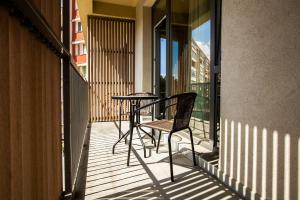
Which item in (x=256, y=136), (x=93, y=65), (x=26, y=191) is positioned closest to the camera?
(x=26, y=191)

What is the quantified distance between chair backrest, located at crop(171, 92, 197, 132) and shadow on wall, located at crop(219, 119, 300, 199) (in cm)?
40

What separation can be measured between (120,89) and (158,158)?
147 inches

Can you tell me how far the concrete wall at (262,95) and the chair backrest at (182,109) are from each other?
0.35 metres

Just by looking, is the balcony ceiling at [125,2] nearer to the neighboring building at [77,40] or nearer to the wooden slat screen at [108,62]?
the wooden slat screen at [108,62]

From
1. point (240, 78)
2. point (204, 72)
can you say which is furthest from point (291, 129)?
point (204, 72)

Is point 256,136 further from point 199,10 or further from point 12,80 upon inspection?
point 199,10

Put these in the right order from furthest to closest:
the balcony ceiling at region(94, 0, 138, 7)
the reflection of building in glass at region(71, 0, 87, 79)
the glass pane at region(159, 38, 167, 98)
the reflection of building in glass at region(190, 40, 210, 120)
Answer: the balcony ceiling at region(94, 0, 138, 7)
the glass pane at region(159, 38, 167, 98)
the reflection of building in glass at region(71, 0, 87, 79)
the reflection of building in glass at region(190, 40, 210, 120)

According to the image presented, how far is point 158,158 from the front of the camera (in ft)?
8.89

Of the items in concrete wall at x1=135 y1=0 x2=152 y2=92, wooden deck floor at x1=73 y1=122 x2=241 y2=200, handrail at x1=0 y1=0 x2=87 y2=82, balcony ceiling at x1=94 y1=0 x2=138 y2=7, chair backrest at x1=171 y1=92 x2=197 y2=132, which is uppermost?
balcony ceiling at x1=94 y1=0 x2=138 y2=7

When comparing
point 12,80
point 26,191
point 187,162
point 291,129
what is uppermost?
point 12,80

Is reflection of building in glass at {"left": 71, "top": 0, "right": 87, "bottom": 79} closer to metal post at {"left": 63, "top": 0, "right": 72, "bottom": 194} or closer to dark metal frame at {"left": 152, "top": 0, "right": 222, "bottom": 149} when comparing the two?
metal post at {"left": 63, "top": 0, "right": 72, "bottom": 194}

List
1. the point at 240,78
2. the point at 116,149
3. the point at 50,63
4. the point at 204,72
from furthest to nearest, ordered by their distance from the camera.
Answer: the point at 116,149
the point at 204,72
the point at 240,78
the point at 50,63

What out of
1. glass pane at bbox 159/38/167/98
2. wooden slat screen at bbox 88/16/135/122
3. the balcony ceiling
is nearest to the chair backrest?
glass pane at bbox 159/38/167/98

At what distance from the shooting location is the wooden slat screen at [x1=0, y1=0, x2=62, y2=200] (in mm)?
604
